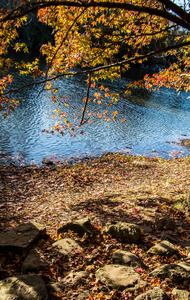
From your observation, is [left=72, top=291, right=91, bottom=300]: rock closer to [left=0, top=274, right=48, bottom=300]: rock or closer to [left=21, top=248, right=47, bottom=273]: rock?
[left=0, top=274, right=48, bottom=300]: rock

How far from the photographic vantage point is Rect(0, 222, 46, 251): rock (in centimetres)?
455

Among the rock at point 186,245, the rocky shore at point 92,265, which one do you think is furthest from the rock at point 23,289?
the rock at point 186,245

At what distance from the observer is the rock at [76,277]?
3857 millimetres

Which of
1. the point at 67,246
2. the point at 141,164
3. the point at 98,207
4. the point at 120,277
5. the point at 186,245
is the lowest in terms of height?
the point at 186,245

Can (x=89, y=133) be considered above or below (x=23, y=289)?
above

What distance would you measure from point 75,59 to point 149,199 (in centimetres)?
619

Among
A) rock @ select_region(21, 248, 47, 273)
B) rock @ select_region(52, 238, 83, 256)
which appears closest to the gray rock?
rock @ select_region(21, 248, 47, 273)

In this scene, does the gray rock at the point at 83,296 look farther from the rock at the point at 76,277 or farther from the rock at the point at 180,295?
the rock at the point at 180,295

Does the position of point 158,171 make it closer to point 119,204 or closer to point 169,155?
point 169,155

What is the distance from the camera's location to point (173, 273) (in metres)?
3.81

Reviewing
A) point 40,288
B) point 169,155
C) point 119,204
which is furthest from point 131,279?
point 169,155

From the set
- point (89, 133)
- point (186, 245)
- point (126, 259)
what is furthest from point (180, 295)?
point (89, 133)

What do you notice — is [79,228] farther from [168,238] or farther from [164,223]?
[164,223]

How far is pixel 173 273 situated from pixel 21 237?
334 centimetres
